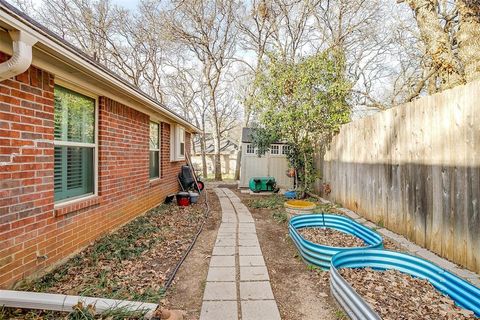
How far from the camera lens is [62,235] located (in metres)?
3.23

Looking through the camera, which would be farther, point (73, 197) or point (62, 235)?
point (73, 197)

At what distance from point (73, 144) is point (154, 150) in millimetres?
3483

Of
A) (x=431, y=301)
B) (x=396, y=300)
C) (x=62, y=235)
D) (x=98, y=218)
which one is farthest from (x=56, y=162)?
(x=431, y=301)

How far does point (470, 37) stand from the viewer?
17.8 feet

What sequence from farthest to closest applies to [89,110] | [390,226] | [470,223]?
[390,226] → [89,110] → [470,223]

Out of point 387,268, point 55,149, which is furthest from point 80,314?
point 387,268

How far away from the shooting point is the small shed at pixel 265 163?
39.0 ft

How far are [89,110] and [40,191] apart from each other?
158 cm

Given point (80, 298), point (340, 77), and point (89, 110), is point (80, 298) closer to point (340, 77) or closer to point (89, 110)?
point (89, 110)

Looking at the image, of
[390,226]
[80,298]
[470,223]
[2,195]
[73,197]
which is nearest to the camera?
[80,298]

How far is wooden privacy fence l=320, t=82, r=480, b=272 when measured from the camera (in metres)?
2.82

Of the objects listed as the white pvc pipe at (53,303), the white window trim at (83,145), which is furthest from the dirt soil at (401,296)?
the white window trim at (83,145)

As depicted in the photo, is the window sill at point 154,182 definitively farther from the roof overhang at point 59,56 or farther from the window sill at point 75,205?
the roof overhang at point 59,56

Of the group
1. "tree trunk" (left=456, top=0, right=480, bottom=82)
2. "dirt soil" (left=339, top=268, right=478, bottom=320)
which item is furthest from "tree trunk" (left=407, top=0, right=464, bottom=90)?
"dirt soil" (left=339, top=268, right=478, bottom=320)
